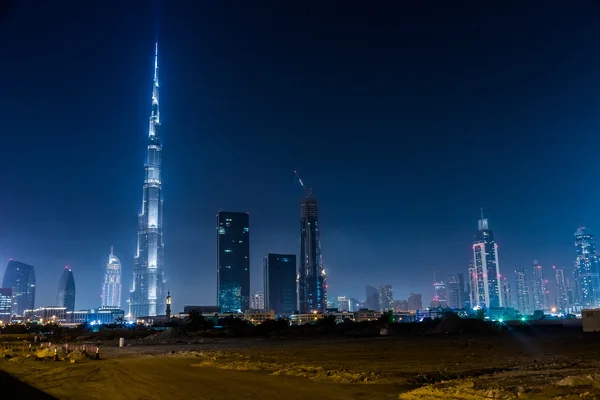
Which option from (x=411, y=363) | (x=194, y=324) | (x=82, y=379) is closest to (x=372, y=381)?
(x=411, y=363)

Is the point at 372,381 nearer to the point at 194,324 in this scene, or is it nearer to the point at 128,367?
the point at 128,367

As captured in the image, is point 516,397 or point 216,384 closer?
point 516,397

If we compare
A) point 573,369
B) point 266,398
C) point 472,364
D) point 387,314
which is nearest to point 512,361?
point 472,364

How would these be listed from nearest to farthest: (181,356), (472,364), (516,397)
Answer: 1. (516,397)
2. (472,364)
3. (181,356)

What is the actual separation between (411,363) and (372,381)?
8.32 meters

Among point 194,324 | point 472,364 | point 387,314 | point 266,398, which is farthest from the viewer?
point 387,314

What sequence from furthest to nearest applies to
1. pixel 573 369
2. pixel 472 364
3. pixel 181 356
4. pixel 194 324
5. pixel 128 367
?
pixel 194 324
pixel 181 356
pixel 128 367
pixel 472 364
pixel 573 369

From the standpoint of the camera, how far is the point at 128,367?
27.9 meters

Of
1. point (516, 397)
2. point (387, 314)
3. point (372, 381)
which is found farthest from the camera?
point (387, 314)

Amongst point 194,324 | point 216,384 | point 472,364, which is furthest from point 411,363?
point 194,324

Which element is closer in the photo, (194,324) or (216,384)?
(216,384)

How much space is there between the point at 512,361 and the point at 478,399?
1402 cm

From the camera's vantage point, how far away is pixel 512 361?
86.7 ft

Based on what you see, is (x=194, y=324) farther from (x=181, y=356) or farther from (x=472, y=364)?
(x=472, y=364)
